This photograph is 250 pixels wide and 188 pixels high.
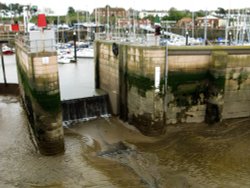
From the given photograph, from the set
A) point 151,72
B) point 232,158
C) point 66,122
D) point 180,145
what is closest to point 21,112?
point 66,122

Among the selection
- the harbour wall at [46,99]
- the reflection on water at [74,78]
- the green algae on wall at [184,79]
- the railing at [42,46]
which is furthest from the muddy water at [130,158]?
the railing at [42,46]

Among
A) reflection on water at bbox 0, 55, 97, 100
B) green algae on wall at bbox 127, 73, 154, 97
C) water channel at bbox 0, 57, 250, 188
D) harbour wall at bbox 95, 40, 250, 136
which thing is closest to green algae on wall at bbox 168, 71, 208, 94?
harbour wall at bbox 95, 40, 250, 136

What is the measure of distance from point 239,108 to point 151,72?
770 cm

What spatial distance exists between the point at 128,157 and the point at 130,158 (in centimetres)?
15

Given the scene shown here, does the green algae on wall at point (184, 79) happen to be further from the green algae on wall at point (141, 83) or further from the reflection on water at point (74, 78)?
the reflection on water at point (74, 78)

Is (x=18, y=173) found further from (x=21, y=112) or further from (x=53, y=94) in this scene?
(x=21, y=112)

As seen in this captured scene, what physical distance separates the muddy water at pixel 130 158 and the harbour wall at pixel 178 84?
944 mm

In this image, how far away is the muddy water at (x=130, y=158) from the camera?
41.8 ft

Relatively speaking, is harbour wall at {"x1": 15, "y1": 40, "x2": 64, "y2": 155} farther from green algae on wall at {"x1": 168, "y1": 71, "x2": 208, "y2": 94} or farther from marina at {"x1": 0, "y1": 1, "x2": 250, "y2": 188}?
green algae on wall at {"x1": 168, "y1": 71, "x2": 208, "y2": 94}

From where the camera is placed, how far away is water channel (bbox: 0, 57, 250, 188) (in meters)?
12.7

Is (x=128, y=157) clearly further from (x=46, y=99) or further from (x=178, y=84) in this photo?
(x=178, y=84)

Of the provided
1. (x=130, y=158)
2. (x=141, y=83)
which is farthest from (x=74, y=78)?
(x=130, y=158)

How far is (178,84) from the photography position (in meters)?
18.1

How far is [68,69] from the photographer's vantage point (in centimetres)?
3684
